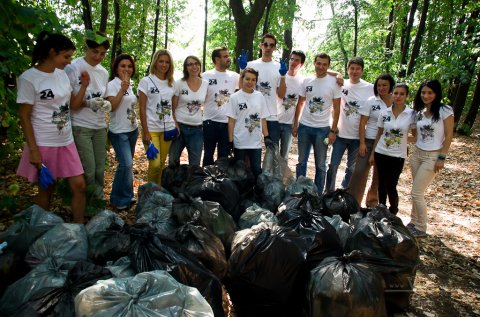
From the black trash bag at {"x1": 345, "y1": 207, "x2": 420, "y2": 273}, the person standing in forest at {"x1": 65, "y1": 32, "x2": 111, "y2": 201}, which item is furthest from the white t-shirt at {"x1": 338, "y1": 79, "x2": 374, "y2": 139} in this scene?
the person standing in forest at {"x1": 65, "y1": 32, "x2": 111, "y2": 201}

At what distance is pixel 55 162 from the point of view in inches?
123

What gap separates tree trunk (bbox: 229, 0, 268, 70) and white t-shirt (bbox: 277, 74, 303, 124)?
380 cm

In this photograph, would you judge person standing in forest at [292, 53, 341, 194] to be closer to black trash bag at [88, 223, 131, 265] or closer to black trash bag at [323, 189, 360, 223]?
black trash bag at [323, 189, 360, 223]

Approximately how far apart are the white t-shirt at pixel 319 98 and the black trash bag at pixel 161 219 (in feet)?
7.74

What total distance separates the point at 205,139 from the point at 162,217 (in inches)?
67.4

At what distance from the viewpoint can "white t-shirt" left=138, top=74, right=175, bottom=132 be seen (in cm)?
420

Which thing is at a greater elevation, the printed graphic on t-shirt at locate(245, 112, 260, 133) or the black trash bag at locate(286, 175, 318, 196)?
the printed graphic on t-shirt at locate(245, 112, 260, 133)

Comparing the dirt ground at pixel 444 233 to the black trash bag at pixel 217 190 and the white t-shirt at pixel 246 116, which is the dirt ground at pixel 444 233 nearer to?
the black trash bag at pixel 217 190

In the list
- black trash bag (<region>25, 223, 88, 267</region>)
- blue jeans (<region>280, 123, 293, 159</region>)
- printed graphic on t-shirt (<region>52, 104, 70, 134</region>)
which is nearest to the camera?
black trash bag (<region>25, 223, 88, 267</region>)

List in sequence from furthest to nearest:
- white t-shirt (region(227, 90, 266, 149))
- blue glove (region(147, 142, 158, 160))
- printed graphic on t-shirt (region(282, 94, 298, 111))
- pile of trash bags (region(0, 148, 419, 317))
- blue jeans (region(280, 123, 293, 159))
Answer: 1. blue jeans (region(280, 123, 293, 159))
2. printed graphic on t-shirt (region(282, 94, 298, 111))
3. white t-shirt (region(227, 90, 266, 149))
4. blue glove (region(147, 142, 158, 160))
5. pile of trash bags (region(0, 148, 419, 317))

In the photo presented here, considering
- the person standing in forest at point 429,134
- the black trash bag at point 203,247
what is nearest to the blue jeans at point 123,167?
the black trash bag at point 203,247

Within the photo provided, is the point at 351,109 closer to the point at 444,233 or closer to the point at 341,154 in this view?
the point at 341,154

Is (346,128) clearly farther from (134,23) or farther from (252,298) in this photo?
(134,23)

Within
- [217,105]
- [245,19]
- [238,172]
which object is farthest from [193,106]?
[245,19]
